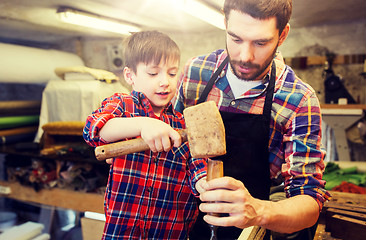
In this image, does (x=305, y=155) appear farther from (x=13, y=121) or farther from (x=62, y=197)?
(x=13, y=121)

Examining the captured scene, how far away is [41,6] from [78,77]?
1.33 meters

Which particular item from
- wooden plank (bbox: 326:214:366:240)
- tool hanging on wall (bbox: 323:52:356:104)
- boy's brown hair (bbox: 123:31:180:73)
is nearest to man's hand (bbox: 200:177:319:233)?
boy's brown hair (bbox: 123:31:180:73)

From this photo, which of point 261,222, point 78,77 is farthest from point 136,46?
point 261,222

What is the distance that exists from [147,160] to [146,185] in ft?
0.31

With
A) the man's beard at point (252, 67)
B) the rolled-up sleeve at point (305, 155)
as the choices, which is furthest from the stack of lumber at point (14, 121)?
the rolled-up sleeve at point (305, 155)

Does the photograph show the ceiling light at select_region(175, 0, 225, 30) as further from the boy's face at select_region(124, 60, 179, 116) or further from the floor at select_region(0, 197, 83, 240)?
the floor at select_region(0, 197, 83, 240)

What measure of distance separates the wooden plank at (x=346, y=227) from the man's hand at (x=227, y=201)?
101 centimetres

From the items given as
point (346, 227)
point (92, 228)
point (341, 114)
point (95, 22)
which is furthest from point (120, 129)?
point (341, 114)

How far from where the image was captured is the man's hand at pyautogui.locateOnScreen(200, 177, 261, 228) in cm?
82

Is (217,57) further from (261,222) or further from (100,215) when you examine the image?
(100,215)

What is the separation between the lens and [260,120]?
1.19m

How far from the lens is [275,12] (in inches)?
37.7

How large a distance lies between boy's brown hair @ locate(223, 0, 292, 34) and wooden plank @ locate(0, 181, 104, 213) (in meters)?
2.34

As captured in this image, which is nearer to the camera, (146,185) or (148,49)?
(148,49)
